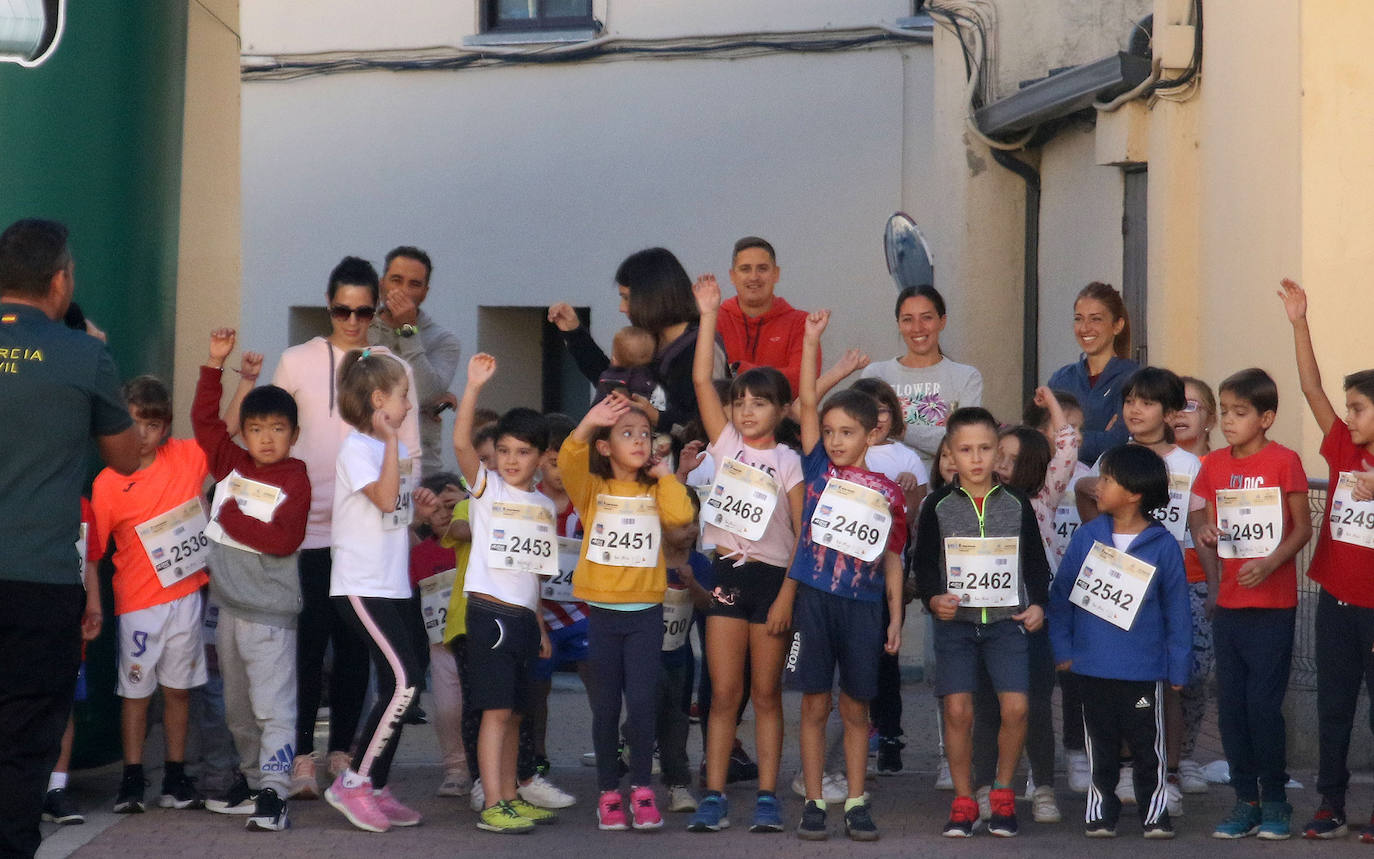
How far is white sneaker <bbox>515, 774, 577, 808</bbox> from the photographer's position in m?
6.42

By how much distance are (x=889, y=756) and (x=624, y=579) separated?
1.76m

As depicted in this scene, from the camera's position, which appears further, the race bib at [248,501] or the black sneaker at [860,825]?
the race bib at [248,501]

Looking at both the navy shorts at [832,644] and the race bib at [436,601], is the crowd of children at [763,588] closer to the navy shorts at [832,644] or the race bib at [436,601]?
the navy shorts at [832,644]

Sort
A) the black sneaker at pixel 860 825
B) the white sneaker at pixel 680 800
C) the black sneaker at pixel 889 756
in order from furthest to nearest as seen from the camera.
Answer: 1. the black sneaker at pixel 889 756
2. the white sneaker at pixel 680 800
3. the black sneaker at pixel 860 825

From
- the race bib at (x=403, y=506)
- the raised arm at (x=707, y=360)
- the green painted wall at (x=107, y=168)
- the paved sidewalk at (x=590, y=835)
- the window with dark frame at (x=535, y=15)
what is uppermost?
the window with dark frame at (x=535, y=15)

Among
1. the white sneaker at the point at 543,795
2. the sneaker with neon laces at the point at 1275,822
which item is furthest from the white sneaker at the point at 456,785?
the sneaker with neon laces at the point at 1275,822

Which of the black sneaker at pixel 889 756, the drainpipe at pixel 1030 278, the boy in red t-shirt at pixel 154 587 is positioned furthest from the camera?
the drainpipe at pixel 1030 278

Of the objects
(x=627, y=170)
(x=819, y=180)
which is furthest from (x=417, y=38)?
(x=819, y=180)

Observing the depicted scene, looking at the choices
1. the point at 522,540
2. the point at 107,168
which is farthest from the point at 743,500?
the point at 107,168

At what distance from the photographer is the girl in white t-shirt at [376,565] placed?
6023 mm

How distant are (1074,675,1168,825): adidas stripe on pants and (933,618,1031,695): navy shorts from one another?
0.27 m

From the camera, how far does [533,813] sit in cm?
612

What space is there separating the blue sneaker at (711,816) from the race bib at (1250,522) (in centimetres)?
200

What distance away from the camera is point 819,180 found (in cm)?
1234
